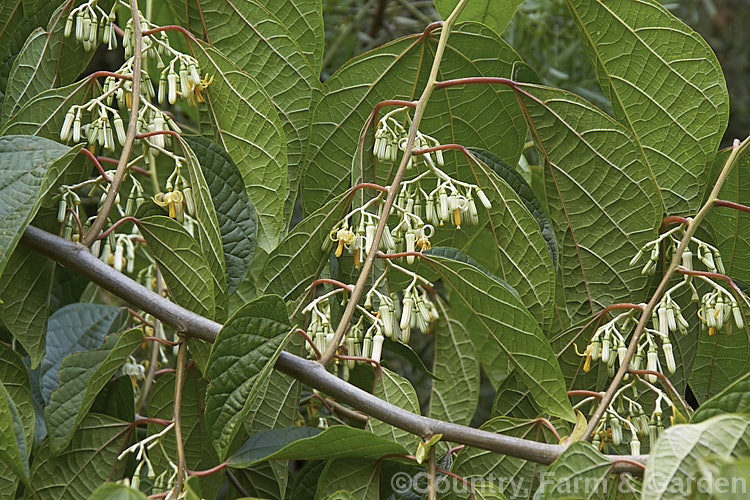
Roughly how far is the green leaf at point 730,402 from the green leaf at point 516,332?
0.14 metres

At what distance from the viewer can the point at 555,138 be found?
32.3 inches

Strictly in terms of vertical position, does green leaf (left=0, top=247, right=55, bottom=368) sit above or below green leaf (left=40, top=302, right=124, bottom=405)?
above

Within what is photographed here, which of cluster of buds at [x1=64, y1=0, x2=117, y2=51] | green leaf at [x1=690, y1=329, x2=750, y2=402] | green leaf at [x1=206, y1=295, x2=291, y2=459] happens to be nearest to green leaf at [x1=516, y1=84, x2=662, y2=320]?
green leaf at [x1=690, y1=329, x2=750, y2=402]

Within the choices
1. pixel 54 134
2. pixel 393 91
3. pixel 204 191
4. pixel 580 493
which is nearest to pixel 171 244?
pixel 204 191

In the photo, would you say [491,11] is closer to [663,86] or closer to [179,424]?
[663,86]

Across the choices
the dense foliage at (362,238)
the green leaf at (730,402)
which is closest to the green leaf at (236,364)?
the dense foliage at (362,238)

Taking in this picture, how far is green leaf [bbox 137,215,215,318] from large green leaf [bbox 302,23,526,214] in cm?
18

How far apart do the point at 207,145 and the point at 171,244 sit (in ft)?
0.41

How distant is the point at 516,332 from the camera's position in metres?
0.69

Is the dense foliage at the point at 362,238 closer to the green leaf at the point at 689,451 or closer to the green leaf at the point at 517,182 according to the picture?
the green leaf at the point at 517,182

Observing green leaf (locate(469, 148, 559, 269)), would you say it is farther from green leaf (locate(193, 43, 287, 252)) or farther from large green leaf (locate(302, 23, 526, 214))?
green leaf (locate(193, 43, 287, 252))

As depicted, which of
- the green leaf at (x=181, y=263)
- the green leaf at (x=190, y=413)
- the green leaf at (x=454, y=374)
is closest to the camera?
the green leaf at (x=181, y=263)

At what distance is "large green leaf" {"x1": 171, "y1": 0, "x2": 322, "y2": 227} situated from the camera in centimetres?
87

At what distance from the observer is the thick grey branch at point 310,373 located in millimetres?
660
